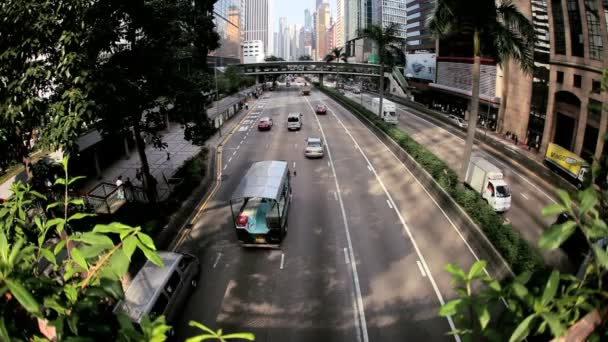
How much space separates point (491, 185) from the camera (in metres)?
22.1

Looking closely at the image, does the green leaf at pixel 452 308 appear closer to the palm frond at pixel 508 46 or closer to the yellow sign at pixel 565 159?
the palm frond at pixel 508 46

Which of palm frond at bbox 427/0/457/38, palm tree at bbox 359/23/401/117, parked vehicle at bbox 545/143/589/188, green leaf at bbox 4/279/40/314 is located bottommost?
parked vehicle at bbox 545/143/589/188

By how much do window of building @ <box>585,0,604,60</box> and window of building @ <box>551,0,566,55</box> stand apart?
411 cm

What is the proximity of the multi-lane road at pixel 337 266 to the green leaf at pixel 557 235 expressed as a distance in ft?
33.8

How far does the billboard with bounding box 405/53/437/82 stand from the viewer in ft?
244

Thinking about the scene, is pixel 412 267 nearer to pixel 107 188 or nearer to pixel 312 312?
pixel 312 312

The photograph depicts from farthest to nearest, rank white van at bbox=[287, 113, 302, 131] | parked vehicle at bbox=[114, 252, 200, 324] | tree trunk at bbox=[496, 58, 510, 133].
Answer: white van at bbox=[287, 113, 302, 131], tree trunk at bbox=[496, 58, 510, 133], parked vehicle at bbox=[114, 252, 200, 324]

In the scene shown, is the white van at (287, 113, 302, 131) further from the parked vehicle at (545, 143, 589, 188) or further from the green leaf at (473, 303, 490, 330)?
the green leaf at (473, 303, 490, 330)

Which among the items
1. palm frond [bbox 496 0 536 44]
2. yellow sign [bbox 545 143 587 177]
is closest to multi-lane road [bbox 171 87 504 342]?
palm frond [bbox 496 0 536 44]

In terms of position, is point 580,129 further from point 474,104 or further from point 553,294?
point 553,294

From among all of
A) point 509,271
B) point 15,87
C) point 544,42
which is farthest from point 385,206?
point 544,42

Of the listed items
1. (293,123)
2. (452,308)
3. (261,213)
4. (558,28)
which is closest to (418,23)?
(293,123)

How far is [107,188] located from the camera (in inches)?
820

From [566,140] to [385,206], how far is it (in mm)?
23661
